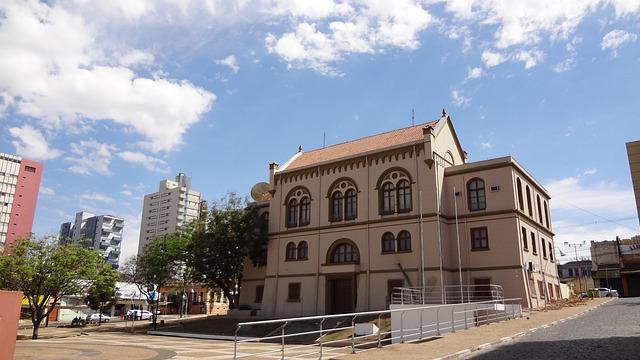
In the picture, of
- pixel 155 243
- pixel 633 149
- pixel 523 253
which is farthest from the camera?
pixel 155 243

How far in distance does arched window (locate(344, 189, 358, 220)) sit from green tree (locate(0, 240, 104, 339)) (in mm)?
18034

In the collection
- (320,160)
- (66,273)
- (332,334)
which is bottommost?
(332,334)

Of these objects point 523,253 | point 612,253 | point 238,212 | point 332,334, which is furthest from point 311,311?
point 612,253

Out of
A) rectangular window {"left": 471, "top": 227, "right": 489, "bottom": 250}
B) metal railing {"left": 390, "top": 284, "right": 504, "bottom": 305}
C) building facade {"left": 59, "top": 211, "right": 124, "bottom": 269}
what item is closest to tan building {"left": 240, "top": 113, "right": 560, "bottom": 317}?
rectangular window {"left": 471, "top": 227, "right": 489, "bottom": 250}

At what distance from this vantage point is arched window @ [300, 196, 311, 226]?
123 feet

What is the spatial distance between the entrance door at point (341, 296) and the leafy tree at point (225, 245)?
7.83 meters

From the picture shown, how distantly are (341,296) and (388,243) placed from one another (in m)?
5.28

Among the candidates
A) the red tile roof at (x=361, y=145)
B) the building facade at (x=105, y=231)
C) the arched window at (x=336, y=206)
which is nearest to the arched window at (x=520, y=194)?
the red tile roof at (x=361, y=145)

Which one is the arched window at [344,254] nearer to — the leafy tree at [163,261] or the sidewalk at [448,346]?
the leafy tree at [163,261]

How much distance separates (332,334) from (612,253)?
61.6m

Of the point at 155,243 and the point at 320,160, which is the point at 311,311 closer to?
the point at 320,160

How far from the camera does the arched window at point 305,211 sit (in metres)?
37.5

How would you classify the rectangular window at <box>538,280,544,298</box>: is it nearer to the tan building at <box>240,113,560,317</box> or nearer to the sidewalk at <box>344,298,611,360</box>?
the tan building at <box>240,113,560,317</box>

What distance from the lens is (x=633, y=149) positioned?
12953 millimetres
